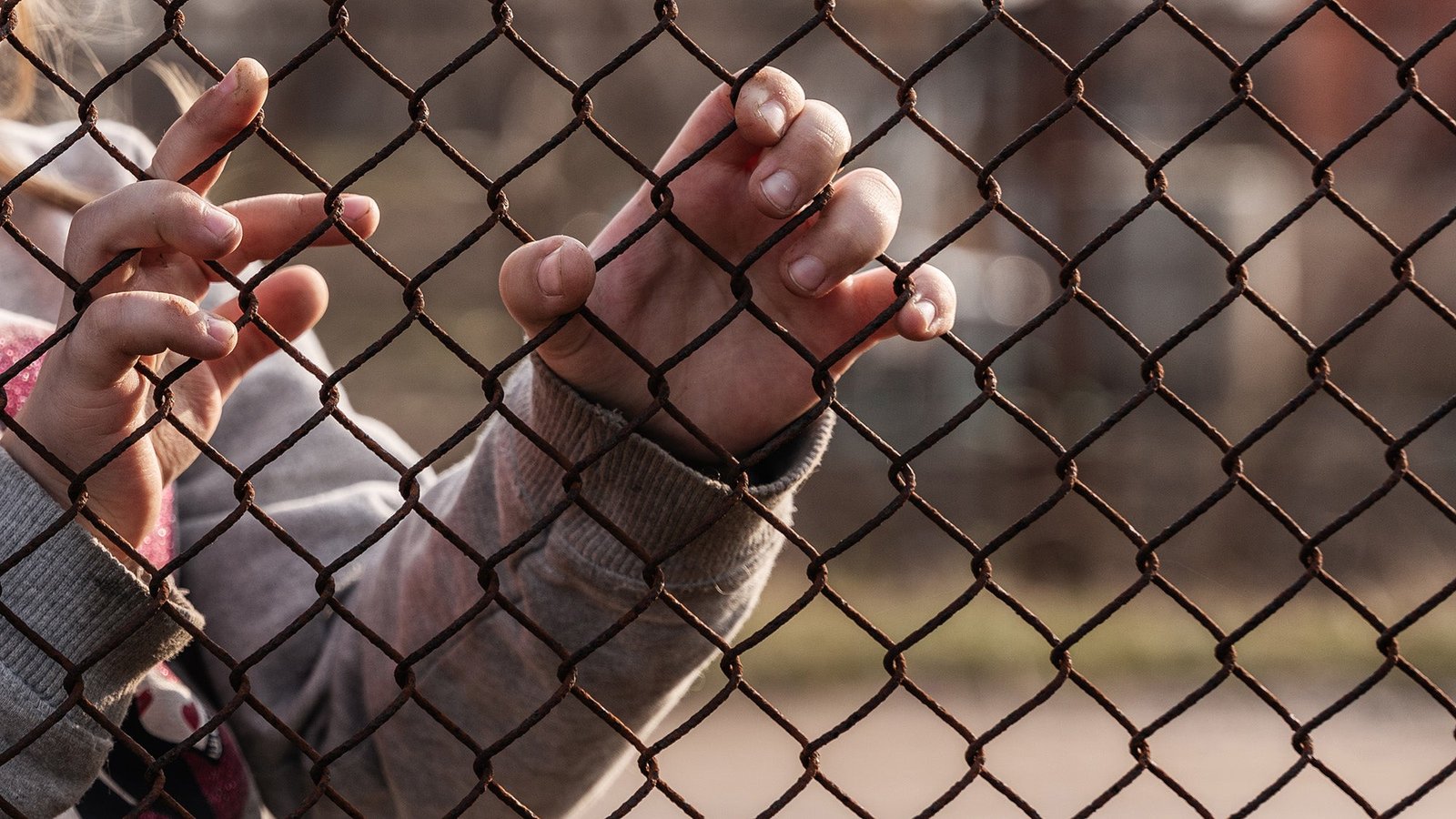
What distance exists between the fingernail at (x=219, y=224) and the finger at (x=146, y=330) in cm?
6

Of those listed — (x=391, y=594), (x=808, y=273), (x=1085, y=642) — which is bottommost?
(x=1085, y=642)

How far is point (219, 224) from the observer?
0.94 m

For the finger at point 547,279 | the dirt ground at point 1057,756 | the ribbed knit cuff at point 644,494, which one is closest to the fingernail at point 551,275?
the finger at point 547,279

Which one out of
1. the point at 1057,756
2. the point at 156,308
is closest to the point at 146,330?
the point at 156,308

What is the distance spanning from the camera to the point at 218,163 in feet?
3.25

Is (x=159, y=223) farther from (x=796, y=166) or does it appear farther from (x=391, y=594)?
(x=391, y=594)

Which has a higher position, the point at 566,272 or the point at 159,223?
the point at 566,272

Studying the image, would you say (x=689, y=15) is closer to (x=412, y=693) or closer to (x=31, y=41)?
(x=31, y=41)

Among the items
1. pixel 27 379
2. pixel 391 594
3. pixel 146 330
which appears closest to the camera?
pixel 146 330

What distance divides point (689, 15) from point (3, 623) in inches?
324

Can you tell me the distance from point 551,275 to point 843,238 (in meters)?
0.23

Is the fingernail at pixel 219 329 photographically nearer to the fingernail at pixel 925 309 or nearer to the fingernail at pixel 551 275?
the fingernail at pixel 551 275

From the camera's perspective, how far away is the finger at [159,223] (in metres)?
0.94

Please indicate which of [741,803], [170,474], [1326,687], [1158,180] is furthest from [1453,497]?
[170,474]
